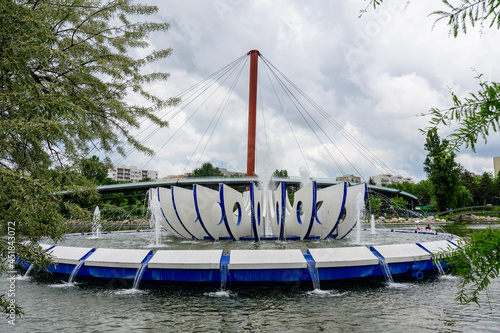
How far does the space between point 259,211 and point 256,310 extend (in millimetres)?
7188

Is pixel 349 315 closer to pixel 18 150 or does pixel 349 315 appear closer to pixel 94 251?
pixel 18 150

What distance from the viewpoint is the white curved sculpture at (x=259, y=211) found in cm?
1181

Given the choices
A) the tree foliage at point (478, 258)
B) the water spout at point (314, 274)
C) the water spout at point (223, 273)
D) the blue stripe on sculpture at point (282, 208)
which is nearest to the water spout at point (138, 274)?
the water spout at point (223, 273)

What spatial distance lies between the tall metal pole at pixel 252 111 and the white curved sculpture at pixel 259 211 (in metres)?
19.9

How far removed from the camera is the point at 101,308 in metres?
5.38

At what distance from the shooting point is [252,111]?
119ft

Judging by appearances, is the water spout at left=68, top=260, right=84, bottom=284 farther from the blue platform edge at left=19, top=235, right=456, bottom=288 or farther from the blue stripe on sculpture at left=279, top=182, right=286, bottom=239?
the blue stripe on sculpture at left=279, top=182, right=286, bottom=239

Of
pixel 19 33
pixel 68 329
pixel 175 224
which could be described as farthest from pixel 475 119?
pixel 175 224

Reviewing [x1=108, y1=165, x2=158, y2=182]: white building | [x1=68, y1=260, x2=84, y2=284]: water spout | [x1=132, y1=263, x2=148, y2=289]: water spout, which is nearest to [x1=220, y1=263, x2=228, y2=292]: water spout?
[x1=132, y1=263, x2=148, y2=289]: water spout

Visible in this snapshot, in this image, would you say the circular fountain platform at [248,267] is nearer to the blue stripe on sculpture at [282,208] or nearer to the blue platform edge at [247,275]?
the blue platform edge at [247,275]

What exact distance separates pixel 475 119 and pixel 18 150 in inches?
172

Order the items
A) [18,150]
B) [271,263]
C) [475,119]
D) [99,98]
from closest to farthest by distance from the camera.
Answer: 1. [475,119]
2. [18,150]
3. [99,98]
4. [271,263]

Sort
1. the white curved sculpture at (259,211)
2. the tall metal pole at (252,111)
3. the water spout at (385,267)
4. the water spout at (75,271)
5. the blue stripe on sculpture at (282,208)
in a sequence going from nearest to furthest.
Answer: the water spout at (385,267)
the water spout at (75,271)
the blue stripe on sculpture at (282,208)
the white curved sculpture at (259,211)
the tall metal pole at (252,111)

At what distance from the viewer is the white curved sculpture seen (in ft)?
38.8
